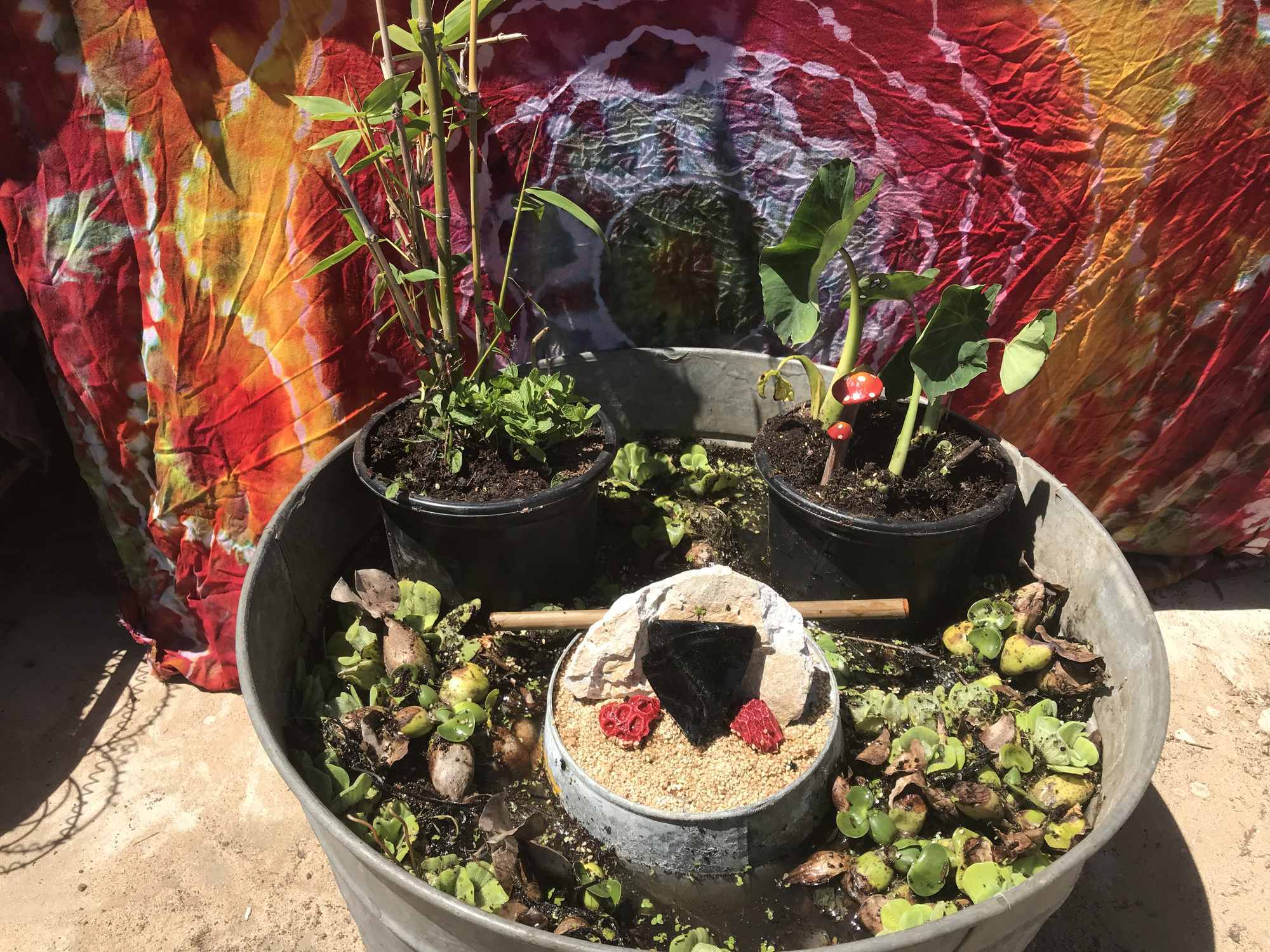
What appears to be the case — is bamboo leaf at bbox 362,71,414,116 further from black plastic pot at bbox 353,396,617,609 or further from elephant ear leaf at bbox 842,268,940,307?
elephant ear leaf at bbox 842,268,940,307

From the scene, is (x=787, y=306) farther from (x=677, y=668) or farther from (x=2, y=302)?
(x=2, y=302)

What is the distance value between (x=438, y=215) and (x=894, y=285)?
0.84 metres

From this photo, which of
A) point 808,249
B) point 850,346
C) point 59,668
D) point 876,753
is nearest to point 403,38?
point 808,249

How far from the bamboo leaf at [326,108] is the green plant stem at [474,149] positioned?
7.6 inches

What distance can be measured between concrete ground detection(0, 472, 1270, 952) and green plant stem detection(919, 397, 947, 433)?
3.18ft

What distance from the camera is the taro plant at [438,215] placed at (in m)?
1.45

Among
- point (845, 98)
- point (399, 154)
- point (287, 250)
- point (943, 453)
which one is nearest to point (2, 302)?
point (287, 250)

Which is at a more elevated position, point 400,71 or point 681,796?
point 400,71

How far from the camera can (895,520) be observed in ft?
5.14

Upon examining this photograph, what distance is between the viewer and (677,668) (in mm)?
1439

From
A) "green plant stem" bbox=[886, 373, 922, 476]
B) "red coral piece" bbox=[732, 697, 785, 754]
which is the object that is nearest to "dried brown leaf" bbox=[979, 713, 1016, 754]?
"red coral piece" bbox=[732, 697, 785, 754]

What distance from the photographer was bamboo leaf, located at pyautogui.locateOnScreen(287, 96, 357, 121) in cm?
140

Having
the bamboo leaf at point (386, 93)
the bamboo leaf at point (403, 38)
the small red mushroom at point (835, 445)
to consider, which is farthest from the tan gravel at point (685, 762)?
the bamboo leaf at point (403, 38)

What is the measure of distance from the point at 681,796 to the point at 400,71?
142 centimetres
